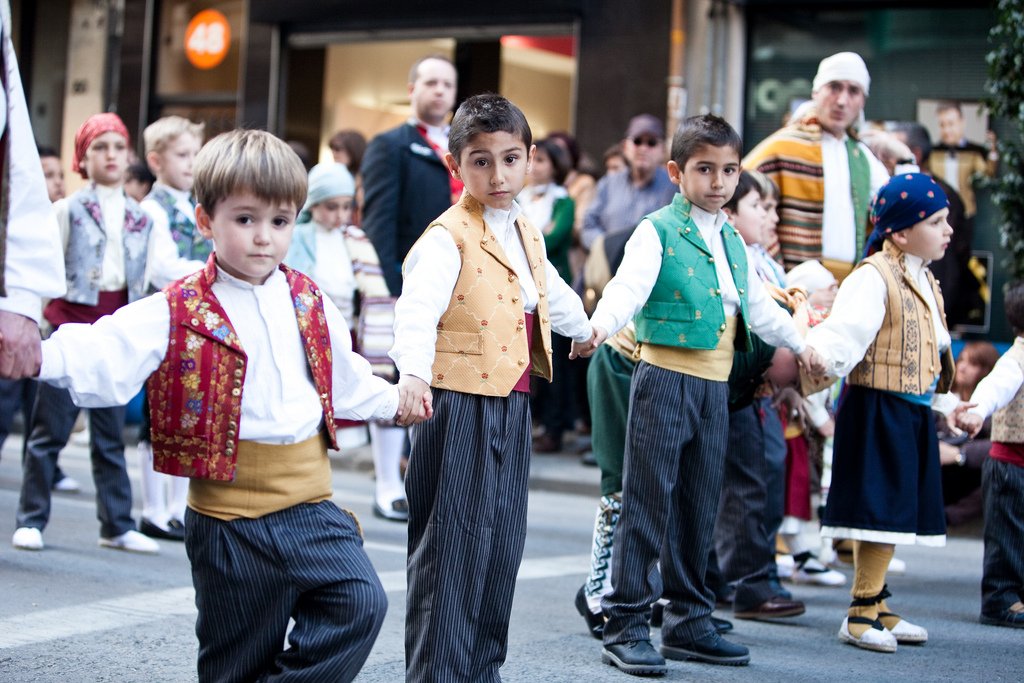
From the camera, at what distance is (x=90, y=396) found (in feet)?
11.1

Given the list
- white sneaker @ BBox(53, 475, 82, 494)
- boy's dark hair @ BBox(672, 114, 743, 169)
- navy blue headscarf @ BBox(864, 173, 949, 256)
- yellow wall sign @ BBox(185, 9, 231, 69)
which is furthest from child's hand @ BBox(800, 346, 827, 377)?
yellow wall sign @ BBox(185, 9, 231, 69)

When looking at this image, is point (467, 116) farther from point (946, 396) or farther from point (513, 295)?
point (946, 396)

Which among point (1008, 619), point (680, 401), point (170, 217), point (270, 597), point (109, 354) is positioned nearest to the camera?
point (109, 354)

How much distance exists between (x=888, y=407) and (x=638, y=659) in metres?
1.52

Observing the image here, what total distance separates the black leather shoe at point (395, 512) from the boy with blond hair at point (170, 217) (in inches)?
53.5

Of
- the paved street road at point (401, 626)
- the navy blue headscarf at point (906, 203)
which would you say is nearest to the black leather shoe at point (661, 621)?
the paved street road at point (401, 626)

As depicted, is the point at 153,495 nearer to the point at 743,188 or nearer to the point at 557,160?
the point at 743,188

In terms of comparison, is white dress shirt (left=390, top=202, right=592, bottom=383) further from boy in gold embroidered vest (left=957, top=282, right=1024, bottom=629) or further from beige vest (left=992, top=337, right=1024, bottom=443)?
beige vest (left=992, top=337, right=1024, bottom=443)

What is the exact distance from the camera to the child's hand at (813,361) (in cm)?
547

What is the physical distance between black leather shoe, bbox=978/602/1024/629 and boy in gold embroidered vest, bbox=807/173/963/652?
26.0 inches

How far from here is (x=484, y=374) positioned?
167 inches

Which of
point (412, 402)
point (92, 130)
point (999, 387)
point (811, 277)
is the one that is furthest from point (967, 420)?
point (92, 130)

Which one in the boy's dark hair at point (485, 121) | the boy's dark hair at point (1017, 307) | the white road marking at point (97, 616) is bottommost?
the white road marking at point (97, 616)

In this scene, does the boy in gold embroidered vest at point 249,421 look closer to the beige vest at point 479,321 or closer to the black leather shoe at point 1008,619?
the beige vest at point 479,321
